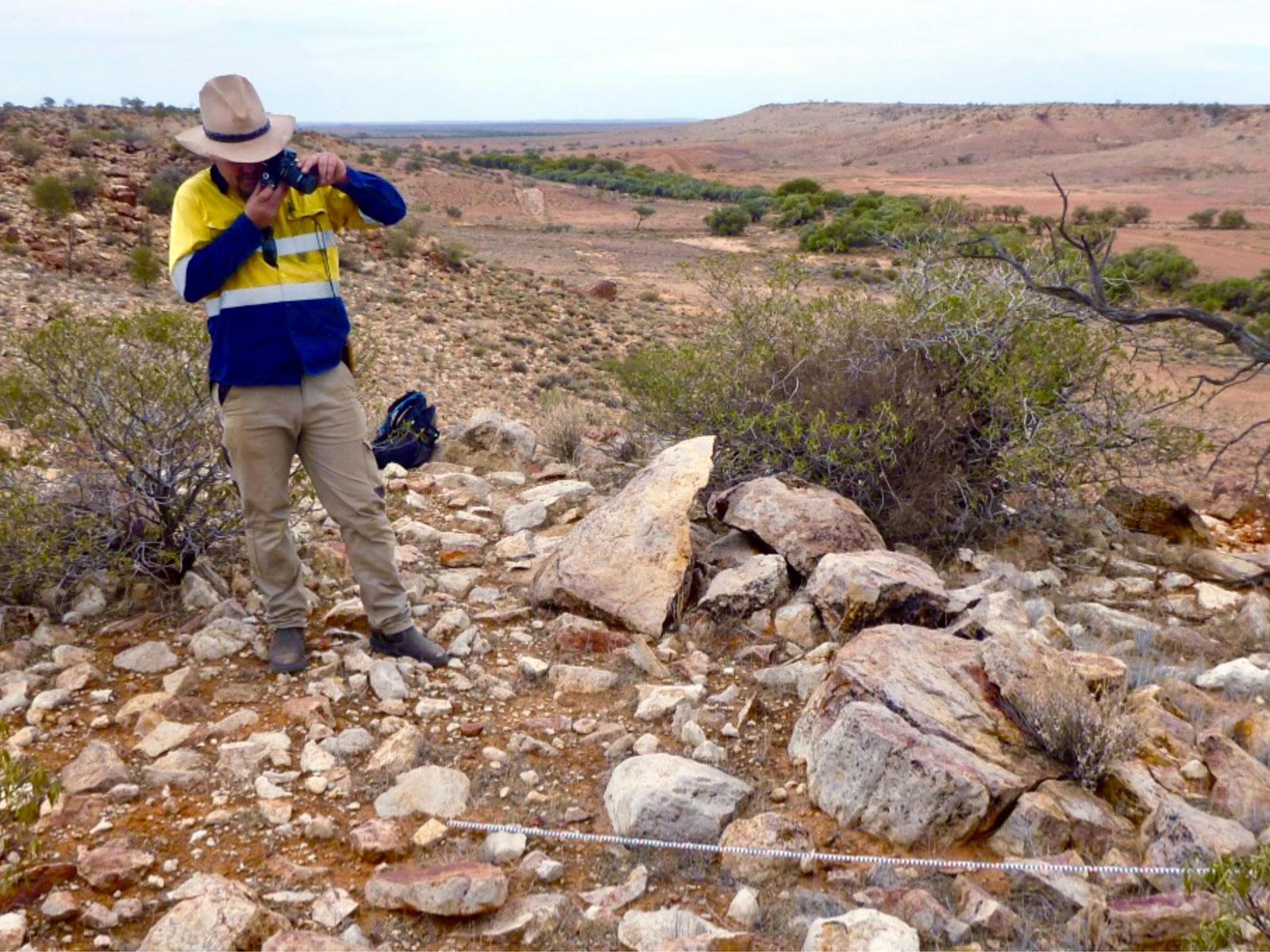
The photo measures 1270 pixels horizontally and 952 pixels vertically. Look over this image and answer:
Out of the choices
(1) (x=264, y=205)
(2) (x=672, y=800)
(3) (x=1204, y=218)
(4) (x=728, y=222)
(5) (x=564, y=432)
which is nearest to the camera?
(2) (x=672, y=800)

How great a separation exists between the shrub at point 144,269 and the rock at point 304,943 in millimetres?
12144

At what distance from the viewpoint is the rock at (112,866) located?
2.41 metres

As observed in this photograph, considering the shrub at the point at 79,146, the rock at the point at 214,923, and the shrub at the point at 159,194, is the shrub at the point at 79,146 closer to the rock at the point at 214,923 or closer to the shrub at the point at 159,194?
the shrub at the point at 159,194

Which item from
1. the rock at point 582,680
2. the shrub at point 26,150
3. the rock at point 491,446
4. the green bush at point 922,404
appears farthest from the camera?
the shrub at point 26,150

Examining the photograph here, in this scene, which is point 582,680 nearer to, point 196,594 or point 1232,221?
point 196,594

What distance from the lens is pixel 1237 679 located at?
3789 mm

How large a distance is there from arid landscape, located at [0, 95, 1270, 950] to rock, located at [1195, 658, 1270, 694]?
0.04ft

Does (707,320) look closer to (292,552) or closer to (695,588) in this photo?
(695,588)

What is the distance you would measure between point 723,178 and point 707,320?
2077 inches

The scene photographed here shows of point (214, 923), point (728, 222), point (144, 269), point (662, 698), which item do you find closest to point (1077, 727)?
point (662, 698)

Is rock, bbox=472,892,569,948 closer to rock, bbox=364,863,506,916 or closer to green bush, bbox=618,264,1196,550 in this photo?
rock, bbox=364,863,506,916

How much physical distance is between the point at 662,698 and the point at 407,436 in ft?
11.3

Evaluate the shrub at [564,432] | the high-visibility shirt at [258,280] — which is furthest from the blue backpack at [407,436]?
the high-visibility shirt at [258,280]

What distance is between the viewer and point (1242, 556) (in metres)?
5.73
